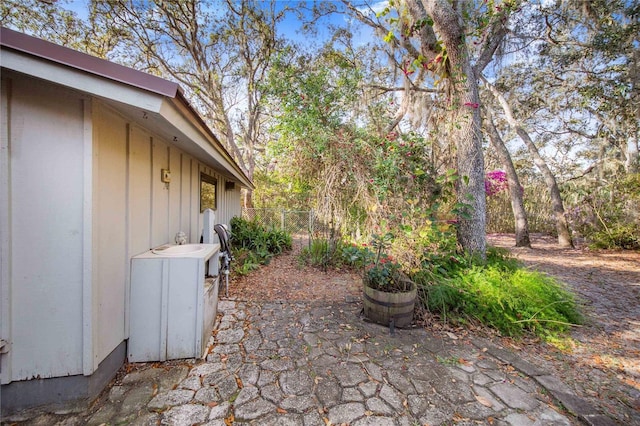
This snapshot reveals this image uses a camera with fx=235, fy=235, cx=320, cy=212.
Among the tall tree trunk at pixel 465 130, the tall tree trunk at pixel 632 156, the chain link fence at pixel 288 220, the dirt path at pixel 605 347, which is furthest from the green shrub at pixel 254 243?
the tall tree trunk at pixel 632 156

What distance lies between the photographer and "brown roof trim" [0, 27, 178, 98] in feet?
4.31

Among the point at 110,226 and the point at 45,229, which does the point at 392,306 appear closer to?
the point at 110,226

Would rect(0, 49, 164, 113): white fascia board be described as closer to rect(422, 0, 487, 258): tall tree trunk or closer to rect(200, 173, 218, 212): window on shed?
rect(200, 173, 218, 212): window on shed

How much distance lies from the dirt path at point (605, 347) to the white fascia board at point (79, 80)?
383cm

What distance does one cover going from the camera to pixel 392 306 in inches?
104

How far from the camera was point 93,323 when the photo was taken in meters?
1.63

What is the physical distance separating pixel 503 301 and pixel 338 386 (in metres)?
2.25

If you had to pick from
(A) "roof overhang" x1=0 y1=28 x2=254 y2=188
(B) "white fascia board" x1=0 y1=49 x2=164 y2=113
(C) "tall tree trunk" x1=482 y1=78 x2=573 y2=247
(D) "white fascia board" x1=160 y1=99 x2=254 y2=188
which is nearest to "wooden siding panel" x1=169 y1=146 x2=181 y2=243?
(D) "white fascia board" x1=160 y1=99 x2=254 y2=188

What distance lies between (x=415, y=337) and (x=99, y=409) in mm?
2687

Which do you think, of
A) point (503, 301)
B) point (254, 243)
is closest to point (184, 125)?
point (503, 301)

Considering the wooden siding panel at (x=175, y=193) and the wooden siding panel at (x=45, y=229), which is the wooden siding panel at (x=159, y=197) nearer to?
the wooden siding panel at (x=175, y=193)

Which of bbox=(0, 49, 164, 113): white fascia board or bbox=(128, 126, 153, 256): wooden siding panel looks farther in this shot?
bbox=(128, 126, 153, 256): wooden siding panel

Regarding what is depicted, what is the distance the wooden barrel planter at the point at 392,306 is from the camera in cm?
264

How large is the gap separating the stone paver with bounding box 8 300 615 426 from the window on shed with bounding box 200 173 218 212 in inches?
110
